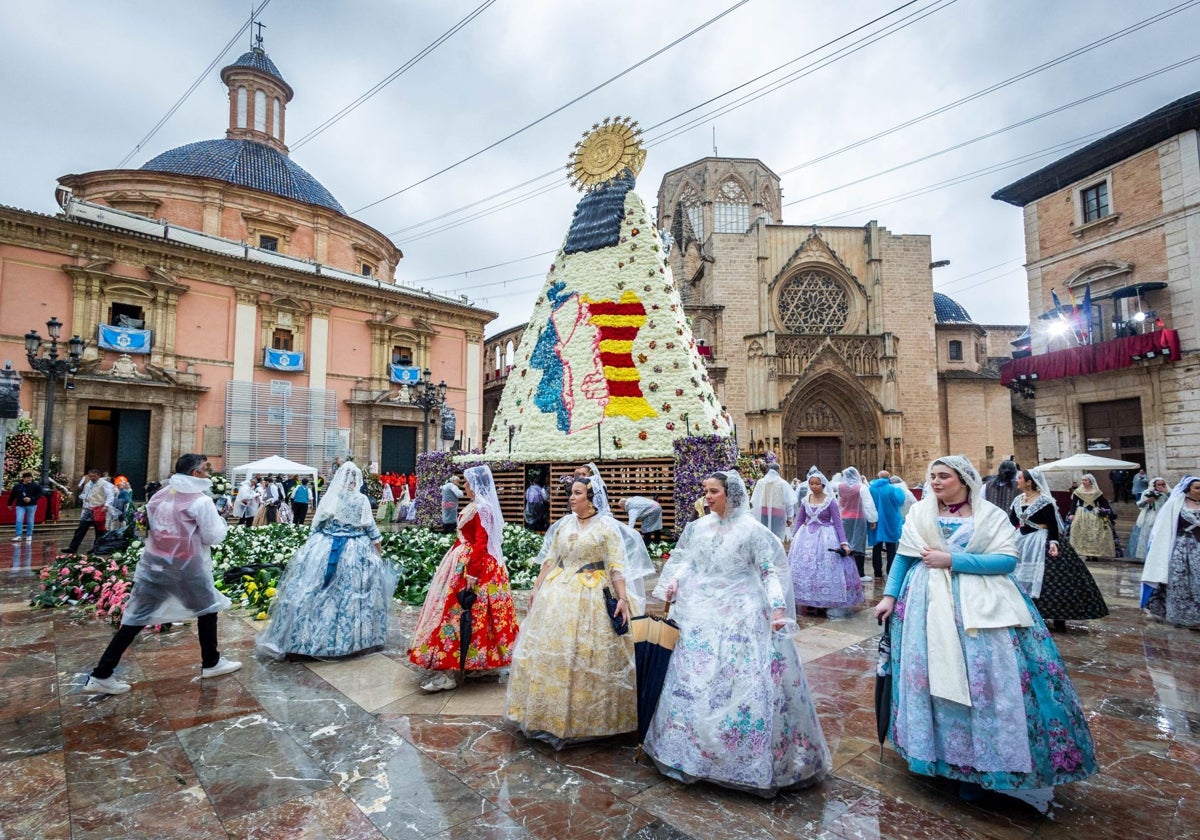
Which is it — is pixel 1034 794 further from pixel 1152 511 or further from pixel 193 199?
pixel 193 199

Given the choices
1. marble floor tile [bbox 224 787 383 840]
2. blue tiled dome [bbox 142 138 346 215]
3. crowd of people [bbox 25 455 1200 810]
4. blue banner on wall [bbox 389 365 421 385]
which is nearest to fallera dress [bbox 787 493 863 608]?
crowd of people [bbox 25 455 1200 810]

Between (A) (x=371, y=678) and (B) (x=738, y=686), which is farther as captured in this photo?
(A) (x=371, y=678)

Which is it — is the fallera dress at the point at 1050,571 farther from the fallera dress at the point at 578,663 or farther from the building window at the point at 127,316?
the building window at the point at 127,316

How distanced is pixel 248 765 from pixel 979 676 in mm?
3598

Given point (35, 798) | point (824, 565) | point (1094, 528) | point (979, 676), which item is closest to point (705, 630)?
point (979, 676)

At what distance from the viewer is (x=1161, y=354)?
601 inches

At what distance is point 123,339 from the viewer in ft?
63.1

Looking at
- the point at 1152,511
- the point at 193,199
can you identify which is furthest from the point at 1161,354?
the point at 193,199

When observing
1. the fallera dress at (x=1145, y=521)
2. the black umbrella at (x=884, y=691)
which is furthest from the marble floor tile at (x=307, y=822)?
the fallera dress at (x=1145, y=521)

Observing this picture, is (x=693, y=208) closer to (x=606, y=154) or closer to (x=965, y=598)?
(x=606, y=154)

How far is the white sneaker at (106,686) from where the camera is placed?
4.09 meters

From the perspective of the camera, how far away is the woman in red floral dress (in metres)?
4.28

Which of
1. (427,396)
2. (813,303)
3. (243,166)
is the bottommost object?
(427,396)

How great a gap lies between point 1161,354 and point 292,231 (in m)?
29.4
